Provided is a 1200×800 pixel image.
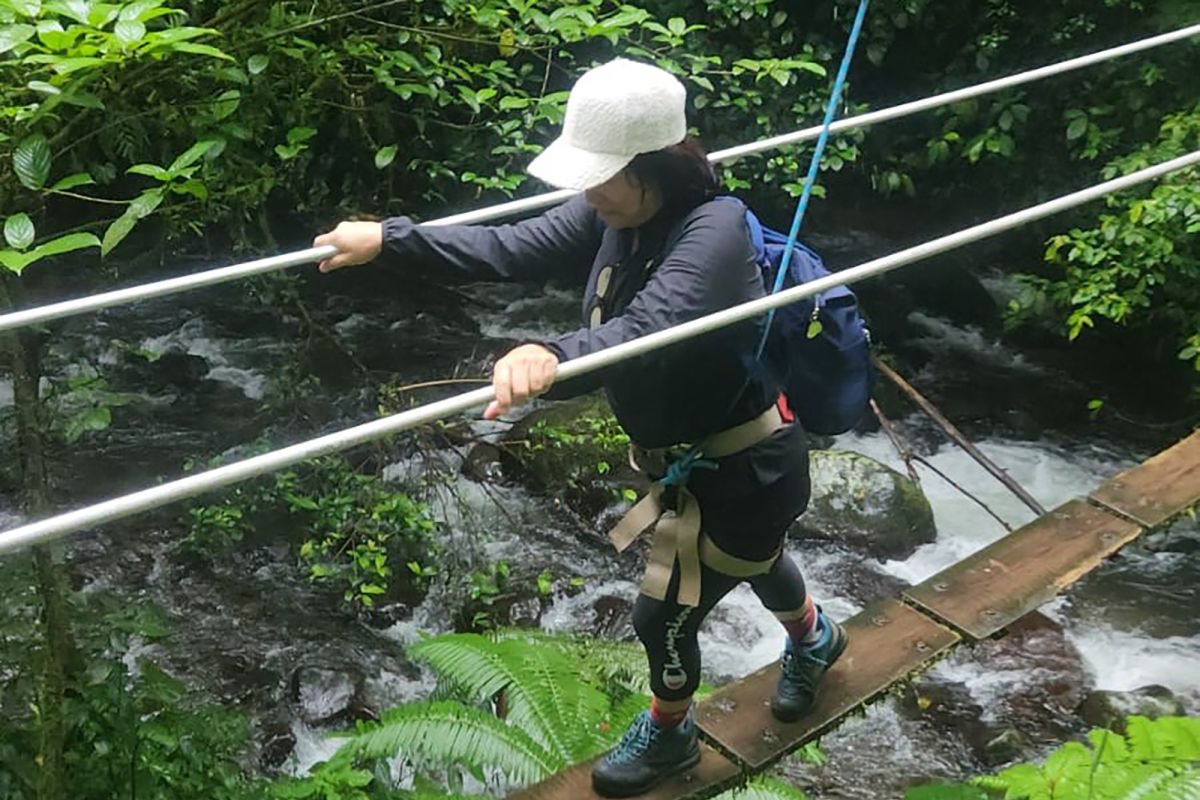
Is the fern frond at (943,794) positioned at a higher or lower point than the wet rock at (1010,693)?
higher

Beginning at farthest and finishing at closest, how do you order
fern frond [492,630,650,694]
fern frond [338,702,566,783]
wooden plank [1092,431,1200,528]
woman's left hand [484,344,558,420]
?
1. fern frond [492,630,650,694]
2. wooden plank [1092,431,1200,528]
3. fern frond [338,702,566,783]
4. woman's left hand [484,344,558,420]

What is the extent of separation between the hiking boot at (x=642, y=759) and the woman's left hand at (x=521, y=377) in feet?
3.64

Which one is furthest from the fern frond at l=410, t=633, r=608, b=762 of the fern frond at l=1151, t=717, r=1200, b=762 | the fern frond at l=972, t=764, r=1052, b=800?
the fern frond at l=1151, t=717, r=1200, b=762

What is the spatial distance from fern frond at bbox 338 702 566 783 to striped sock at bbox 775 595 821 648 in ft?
2.40

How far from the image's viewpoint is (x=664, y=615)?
7.17 feet

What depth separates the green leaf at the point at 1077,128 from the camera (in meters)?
5.57

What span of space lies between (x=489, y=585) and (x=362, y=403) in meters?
1.66

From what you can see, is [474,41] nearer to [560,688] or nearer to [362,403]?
[560,688]

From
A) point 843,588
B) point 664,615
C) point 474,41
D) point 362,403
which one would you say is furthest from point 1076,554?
point 362,403

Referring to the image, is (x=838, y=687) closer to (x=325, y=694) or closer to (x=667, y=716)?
(x=667, y=716)

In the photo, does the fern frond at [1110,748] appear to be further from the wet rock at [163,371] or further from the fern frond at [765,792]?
the wet rock at [163,371]

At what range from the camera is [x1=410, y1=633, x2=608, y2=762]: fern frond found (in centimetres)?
285

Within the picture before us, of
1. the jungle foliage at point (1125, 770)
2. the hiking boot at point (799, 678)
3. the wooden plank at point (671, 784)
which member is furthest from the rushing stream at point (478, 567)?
the jungle foliage at point (1125, 770)

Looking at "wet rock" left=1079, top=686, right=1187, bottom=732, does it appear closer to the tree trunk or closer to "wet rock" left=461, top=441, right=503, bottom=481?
"wet rock" left=461, top=441, right=503, bottom=481
